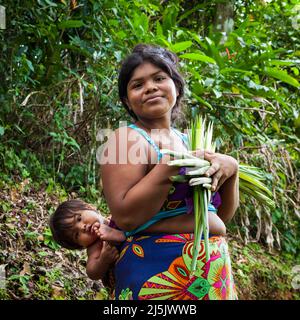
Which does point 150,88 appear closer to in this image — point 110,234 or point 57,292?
point 110,234

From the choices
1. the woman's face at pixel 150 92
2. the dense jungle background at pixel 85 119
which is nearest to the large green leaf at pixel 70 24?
the dense jungle background at pixel 85 119

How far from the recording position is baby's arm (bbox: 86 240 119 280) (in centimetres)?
187

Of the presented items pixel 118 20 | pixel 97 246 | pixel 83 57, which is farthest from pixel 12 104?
pixel 97 246

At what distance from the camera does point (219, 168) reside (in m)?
1.69

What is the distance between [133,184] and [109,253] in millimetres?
346

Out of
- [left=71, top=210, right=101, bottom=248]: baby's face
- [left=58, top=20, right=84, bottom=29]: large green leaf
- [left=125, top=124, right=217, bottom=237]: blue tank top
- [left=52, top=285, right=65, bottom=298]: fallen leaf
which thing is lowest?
[left=52, top=285, right=65, bottom=298]: fallen leaf

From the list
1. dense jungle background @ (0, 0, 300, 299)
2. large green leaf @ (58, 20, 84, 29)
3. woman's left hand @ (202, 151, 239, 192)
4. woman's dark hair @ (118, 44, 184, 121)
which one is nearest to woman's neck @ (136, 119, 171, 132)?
woman's dark hair @ (118, 44, 184, 121)

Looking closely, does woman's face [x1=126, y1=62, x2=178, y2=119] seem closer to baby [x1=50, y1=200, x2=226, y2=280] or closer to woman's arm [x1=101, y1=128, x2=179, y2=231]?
woman's arm [x1=101, y1=128, x2=179, y2=231]

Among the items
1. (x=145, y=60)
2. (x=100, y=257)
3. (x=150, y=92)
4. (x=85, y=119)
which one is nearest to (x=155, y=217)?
(x=100, y=257)

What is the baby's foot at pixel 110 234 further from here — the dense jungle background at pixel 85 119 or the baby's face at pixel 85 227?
the dense jungle background at pixel 85 119

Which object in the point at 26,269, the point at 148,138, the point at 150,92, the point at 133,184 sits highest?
the point at 150,92

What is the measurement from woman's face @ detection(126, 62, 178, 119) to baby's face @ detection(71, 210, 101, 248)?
0.46m

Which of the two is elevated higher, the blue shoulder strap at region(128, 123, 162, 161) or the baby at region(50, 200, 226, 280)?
the blue shoulder strap at region(128, 123, 162, 161)
